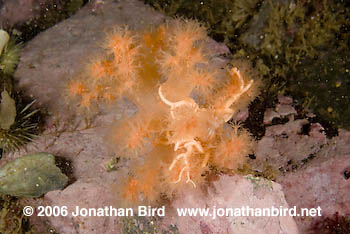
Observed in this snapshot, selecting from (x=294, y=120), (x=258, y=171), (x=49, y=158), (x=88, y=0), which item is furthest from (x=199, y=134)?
(x=88, y=0)

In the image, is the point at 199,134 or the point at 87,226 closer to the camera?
the point at 199,134

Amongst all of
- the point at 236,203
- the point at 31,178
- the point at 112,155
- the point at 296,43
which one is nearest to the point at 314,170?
the point at 236,203

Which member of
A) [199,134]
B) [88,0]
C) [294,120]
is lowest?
[88,0]

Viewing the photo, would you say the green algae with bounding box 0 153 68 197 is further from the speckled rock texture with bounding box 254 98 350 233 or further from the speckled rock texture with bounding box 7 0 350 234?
the speckled rock texture with bounding box 254 98 350 233

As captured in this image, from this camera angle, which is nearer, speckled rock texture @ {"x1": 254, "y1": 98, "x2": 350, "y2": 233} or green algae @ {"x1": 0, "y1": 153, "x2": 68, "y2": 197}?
speckled rock texture @ {"x1": 254, "y1": 98, "x2": 350, "y2": 233}

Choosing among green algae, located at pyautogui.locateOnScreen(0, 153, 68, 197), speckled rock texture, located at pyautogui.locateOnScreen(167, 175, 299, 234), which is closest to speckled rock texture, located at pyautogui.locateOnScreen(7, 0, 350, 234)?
speckled rock texture, located at pyautogui.locateOnScreen(167, 175, 299, 234)

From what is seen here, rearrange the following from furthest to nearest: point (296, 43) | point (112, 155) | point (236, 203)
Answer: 1. point (296, 43)
2. point (112, 155)
3. point (236, 203)

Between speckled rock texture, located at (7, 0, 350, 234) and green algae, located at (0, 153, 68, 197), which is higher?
speckled rock texture, located at (7, 0, 350, 234)

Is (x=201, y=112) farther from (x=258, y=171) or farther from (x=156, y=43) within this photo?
(x=156, y=43)

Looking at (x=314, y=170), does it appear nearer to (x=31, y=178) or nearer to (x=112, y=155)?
(x=112, y=155)

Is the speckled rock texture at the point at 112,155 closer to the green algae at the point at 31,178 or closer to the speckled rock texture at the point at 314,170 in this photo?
the speckled rock texture at the point at 314,170

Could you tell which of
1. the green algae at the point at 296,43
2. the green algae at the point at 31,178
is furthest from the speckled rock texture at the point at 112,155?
the green algae at the point at 296,43
